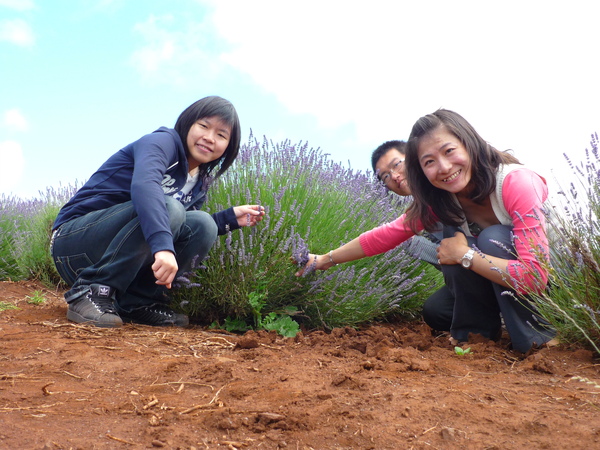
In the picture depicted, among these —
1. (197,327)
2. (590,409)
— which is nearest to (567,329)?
(590,409)

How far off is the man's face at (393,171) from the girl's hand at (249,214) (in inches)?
67.3

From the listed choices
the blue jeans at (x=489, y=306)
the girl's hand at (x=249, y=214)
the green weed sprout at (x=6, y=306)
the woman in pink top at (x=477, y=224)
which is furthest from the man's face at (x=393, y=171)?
the green weed sprout at (x=6, y=306)

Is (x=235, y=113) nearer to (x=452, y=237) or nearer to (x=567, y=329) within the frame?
(x=452, y=237)

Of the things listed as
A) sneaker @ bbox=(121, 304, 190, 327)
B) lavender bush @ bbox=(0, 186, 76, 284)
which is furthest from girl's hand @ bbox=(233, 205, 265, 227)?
lavender bush @ bbox=(0, 186, 76, 284)

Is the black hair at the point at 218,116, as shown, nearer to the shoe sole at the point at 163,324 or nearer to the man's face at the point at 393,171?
the shoe sole at the point at 163,324

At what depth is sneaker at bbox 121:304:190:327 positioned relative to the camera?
3314mm

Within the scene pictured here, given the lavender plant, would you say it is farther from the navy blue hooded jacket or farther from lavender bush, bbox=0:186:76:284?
lavender bush, bbox=0:186:76:284

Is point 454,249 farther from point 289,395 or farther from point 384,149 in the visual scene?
point 384,149

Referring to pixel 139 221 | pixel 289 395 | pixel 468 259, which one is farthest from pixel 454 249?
pixel 139 221

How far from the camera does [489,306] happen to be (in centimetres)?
299

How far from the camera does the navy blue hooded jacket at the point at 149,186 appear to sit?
267 centimetres

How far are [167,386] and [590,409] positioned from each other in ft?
4.66

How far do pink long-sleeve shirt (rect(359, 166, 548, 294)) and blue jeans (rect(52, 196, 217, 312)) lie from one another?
1.59 m

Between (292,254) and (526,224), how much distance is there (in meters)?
1.25
